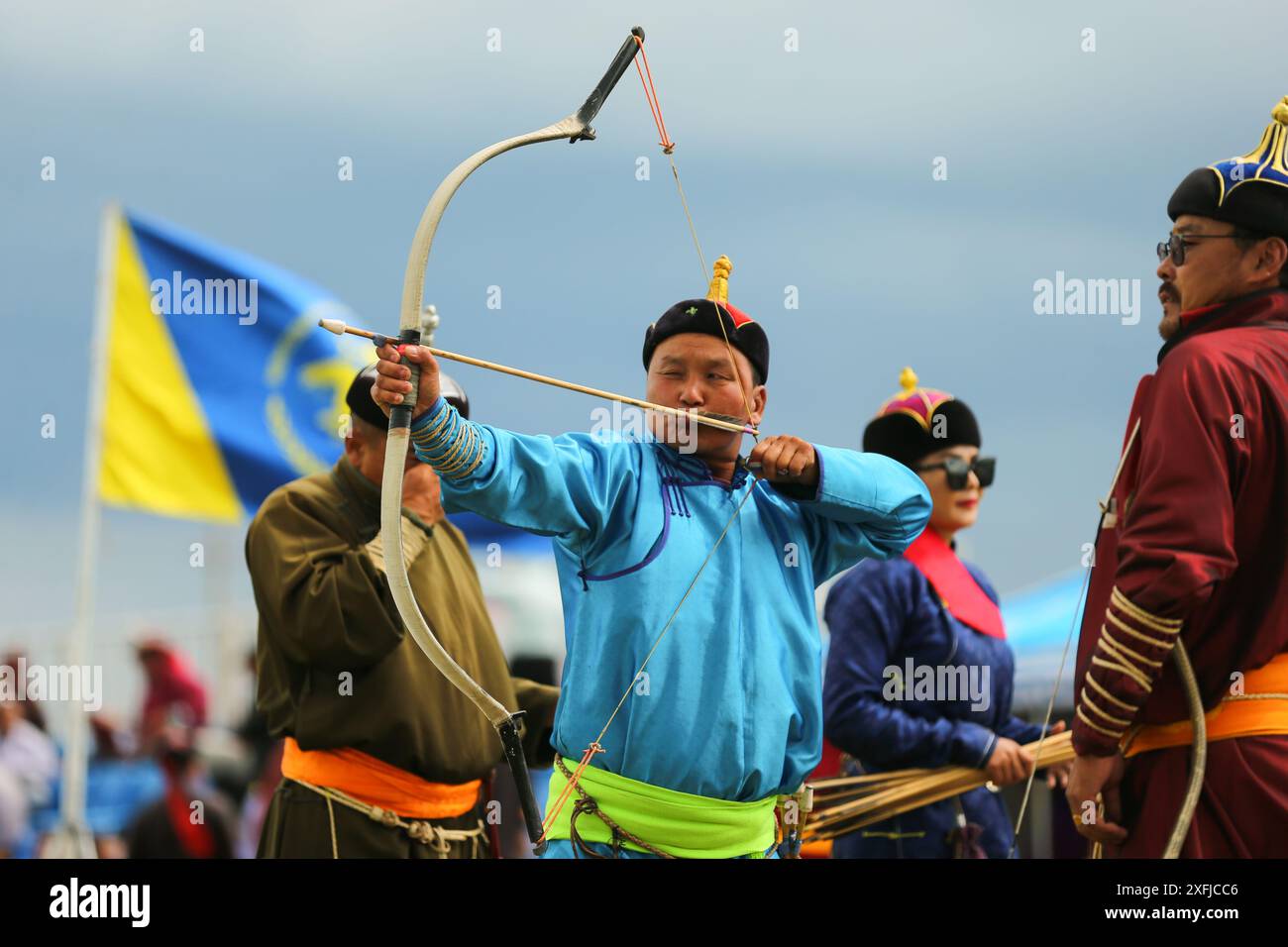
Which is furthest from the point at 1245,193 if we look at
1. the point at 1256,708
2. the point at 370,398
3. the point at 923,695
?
the point at 370,398

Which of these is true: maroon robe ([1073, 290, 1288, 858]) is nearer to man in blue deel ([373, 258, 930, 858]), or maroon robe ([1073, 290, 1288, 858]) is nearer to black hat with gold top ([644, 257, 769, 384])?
man in blue deel ([373, 258, 930, 858])

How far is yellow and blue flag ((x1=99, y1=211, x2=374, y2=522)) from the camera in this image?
886 centimetres

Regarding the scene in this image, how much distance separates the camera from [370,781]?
5.14 m

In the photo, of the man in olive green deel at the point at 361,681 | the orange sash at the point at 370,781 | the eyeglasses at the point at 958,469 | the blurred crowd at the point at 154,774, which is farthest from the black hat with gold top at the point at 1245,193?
the blurred crowd at the point at 154,774

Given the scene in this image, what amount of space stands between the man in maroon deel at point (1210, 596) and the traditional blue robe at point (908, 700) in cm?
160

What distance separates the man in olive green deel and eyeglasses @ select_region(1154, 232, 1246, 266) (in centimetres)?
217

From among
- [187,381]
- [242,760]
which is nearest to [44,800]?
[242,760]

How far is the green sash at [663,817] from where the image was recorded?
407 centimetres

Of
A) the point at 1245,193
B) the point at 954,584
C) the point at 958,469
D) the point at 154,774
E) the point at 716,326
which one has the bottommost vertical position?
the point at 154,774

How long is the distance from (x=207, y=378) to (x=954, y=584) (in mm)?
4689

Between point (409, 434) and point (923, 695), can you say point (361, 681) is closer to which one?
point (409, 434)

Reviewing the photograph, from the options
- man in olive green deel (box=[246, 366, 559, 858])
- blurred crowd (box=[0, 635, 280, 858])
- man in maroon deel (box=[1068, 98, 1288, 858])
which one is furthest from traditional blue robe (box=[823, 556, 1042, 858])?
blurred crowd (box=[0, 635, 280, 858])

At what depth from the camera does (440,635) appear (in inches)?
205

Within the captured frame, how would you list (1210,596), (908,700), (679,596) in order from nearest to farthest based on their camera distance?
(1210,596), (679,596), (908,700)
